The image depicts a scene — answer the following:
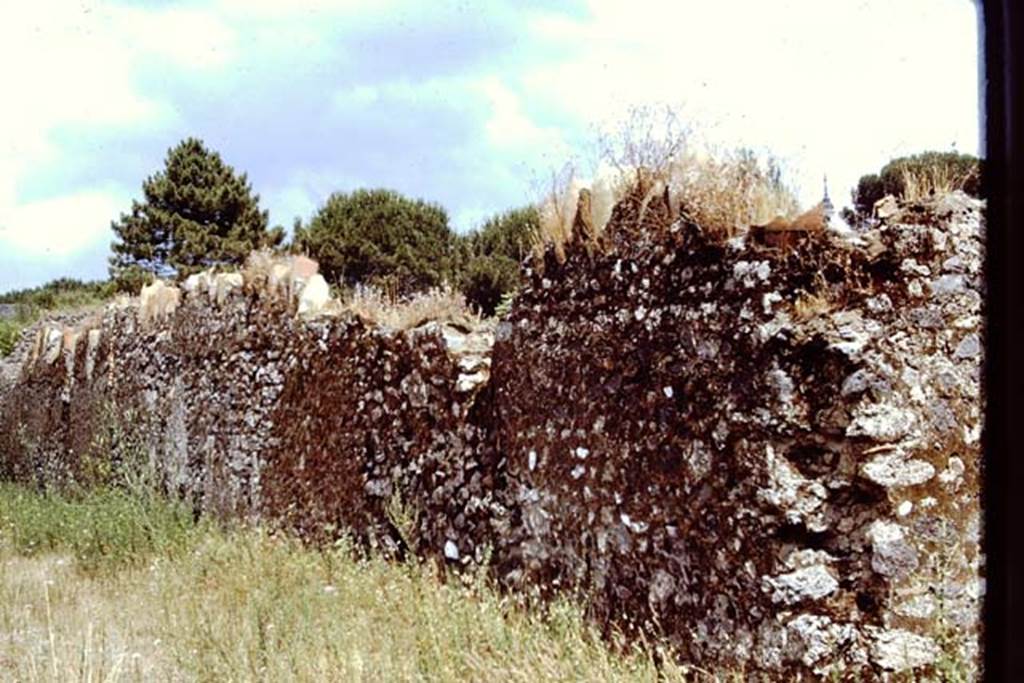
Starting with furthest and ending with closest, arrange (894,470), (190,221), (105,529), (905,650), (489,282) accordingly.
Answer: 1. (190,221)
2. (489,282)
3. (105,529)
4. (894,470)
5. (905,650)

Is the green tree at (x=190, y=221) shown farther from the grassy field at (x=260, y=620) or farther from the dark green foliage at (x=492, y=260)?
the grassy field at (x=260, y=620)

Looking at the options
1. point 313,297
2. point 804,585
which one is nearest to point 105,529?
point 313,297

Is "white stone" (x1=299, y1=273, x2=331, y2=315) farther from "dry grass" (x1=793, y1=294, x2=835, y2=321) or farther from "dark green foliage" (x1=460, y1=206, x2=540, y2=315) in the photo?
"dark green foliage" (x1=460, y1=206, x2=540, y2=315)

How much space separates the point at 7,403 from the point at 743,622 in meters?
15.4

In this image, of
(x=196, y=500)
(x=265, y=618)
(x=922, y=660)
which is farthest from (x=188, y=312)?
(x=922, y=660)

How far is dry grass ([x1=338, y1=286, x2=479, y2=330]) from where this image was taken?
24.3 ft

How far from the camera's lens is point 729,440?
4434 millimetres

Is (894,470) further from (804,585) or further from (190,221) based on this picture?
(190,221)

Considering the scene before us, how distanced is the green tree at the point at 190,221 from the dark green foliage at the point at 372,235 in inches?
122

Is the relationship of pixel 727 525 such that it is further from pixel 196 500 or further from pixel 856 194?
pixel 196 500

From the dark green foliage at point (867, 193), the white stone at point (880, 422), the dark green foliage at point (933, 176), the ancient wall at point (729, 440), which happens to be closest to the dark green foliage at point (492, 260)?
the ancient wall at point (729, 440)

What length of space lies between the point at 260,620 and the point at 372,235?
20.9m

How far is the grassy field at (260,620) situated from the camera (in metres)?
5.10

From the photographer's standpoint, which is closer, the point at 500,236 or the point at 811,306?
the point at 811,306
